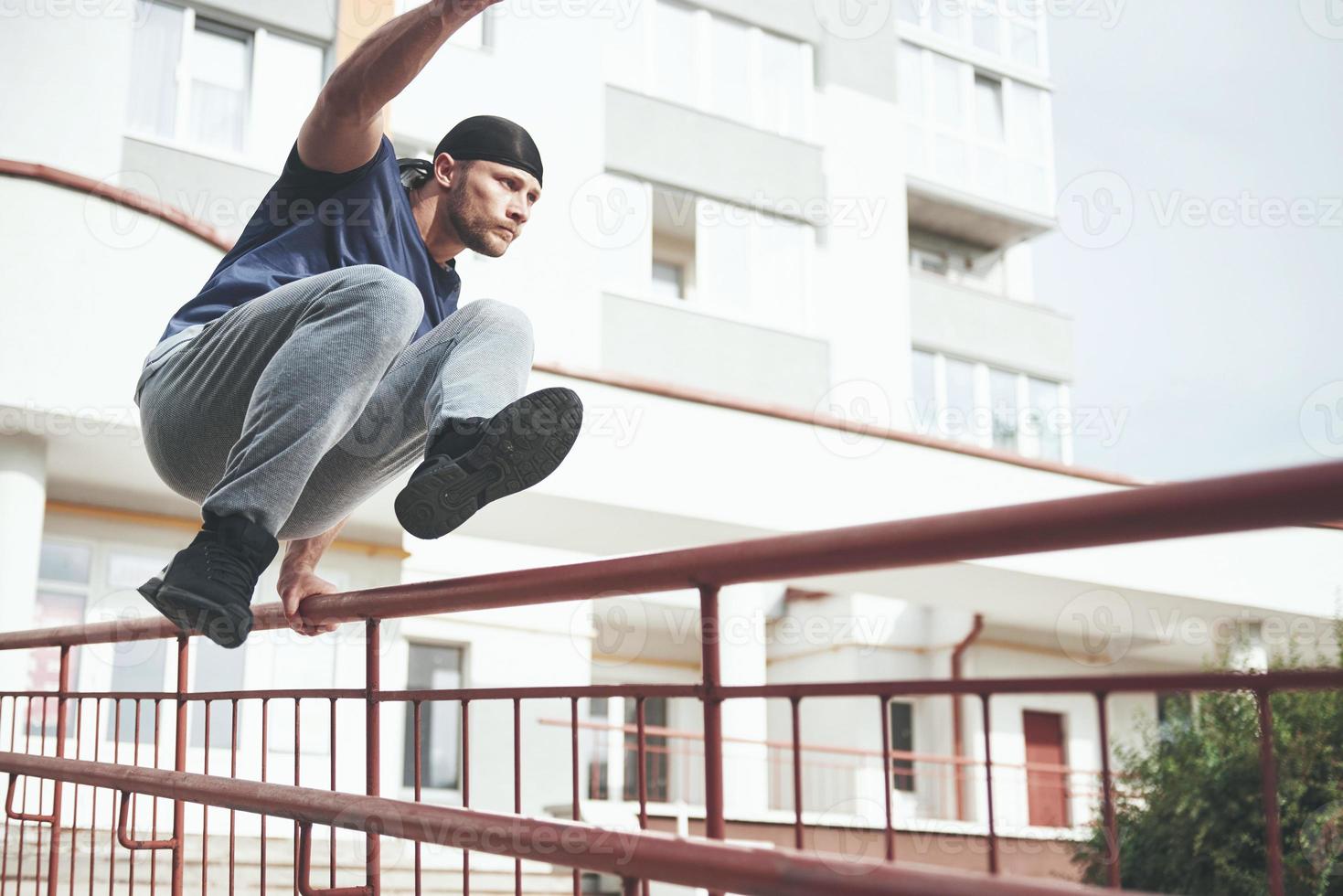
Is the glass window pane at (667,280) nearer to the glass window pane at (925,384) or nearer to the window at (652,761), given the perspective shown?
the glass window pane at (925,384)

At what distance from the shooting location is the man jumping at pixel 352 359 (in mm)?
2250

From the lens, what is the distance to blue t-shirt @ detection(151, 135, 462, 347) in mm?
2537

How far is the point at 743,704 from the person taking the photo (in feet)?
47.6

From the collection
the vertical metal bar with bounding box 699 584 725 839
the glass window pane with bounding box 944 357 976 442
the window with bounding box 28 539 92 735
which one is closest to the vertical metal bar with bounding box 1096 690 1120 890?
the vertical metal bar with bounding box 699 584 725 839

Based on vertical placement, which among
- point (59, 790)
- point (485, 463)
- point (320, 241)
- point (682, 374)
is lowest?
point (59, 790)

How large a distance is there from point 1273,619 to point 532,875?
9576 millimetres

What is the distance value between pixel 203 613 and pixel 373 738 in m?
0.63

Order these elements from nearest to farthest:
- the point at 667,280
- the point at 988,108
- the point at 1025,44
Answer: the point at 667,280 < the point at 988,108 < the point at 1025,44

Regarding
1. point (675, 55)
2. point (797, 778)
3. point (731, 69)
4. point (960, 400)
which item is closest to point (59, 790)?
point (797, 778)

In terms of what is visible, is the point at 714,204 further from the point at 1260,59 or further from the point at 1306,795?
the point at 1260,59

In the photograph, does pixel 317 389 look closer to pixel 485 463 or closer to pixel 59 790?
pixel 485 463

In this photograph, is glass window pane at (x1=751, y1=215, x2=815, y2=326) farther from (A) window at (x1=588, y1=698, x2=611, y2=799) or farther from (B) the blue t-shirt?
(B) the blue t-shirt

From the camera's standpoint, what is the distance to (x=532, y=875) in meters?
9.77

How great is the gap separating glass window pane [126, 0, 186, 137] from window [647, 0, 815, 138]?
17.1 feet
